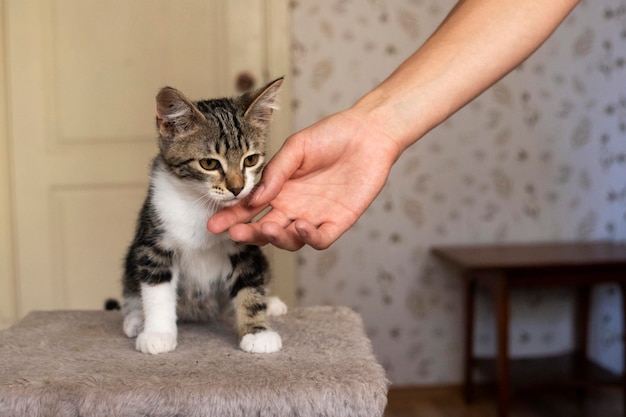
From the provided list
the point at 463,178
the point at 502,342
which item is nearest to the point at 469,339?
the point at 502,342

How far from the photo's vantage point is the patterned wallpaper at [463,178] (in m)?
2.57

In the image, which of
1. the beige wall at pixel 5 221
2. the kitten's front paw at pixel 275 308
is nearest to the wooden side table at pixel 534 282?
the kitten's front paw at pixel 275 308

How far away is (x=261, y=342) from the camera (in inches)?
44.2

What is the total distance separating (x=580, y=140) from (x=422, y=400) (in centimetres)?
125

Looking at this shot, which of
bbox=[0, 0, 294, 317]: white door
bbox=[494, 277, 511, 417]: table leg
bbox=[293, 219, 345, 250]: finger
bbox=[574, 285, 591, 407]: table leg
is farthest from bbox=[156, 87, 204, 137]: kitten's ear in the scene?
bbox=[574, 285, 591, 407]: table leg

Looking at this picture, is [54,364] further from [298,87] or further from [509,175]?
[509,175]

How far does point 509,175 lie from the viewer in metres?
2.66

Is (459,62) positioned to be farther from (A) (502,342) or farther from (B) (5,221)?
(B) (5,221)

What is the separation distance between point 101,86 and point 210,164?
4.98ft

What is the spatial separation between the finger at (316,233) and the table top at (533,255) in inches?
54.2

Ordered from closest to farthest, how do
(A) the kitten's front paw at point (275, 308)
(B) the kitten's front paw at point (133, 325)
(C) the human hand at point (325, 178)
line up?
1. (C) the human hand at point (325, 178)
2. (B) the kitten's front paw at point (133, 325)
3. (A) the kitten's front paw at point (275, 308)

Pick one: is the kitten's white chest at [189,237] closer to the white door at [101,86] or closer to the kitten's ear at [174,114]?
the kitten's ear at [174,114]

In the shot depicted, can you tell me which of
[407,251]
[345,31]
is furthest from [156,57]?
[407,251]

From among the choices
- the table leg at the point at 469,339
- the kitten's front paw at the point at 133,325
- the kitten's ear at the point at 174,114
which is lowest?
the table leg at the point at 469,339
